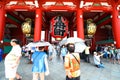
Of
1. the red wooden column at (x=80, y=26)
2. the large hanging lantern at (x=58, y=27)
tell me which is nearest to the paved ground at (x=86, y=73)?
the red wooden column at (x=80, y=26)

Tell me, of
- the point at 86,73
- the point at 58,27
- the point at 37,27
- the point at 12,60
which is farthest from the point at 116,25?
the point at 12,60

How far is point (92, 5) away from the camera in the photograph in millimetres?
12812

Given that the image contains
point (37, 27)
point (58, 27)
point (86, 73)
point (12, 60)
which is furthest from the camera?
point (58, 27)

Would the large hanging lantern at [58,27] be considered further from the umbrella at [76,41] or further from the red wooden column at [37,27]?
the umbrella at [76,41]

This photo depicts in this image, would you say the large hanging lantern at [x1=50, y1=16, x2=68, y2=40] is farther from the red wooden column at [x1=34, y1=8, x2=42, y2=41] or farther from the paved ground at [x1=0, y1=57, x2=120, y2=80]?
the paved ground at [x1=0, y1=57, x2=120, y2=80]

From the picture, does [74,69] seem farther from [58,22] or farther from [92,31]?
[92,31]

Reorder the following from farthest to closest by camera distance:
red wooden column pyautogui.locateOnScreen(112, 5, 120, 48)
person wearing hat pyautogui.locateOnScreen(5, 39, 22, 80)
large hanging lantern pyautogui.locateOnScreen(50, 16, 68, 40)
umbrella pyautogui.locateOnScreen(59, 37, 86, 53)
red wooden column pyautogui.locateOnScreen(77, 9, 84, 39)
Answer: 1. large hanging lantern pyautogui.locateOnScreen(50, 16, 68, 40)
2. red wooden column pyautogui.locateOnScreen(77, 9, 84, 39)
3. red wooden column pyautogui.locateOnScreen(112, 5, 120, 48)
4. umbrella pyautogui.locateOnScreen(59, 37, 86, 53)
5. person wearing hat pyautogui.locateOnScreen(5, 39, 22, 80)

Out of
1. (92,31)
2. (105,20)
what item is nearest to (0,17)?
(92,31)

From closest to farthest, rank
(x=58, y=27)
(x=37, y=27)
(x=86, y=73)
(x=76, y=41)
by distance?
(x=76, y=41) < (x=86, y=73) < (x=37, y=27) < (x=58, y=27)

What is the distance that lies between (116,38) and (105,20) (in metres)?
3.75

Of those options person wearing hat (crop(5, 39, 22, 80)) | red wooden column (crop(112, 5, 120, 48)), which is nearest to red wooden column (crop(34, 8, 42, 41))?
red wooden column (crop(112, 5, 120, 48))

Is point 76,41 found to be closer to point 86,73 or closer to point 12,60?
point 86,73

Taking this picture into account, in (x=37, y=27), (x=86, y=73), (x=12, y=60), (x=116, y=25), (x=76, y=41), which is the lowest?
(x=86, y=73)

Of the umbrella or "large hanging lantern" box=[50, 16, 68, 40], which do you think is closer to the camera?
the umbrella
